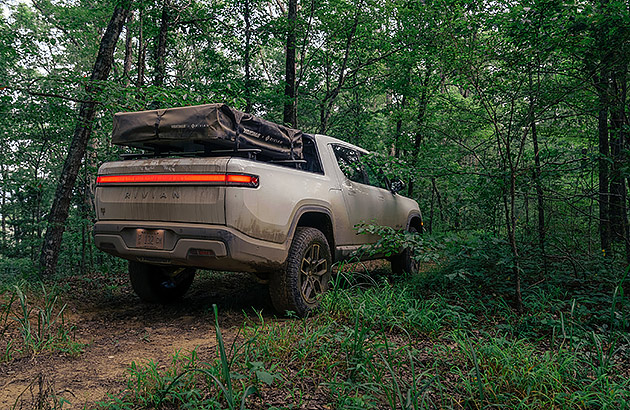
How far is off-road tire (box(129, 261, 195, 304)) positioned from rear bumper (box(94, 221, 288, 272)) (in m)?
0.69

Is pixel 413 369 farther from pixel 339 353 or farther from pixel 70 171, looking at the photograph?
pixel 70 171

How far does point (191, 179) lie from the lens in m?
Answer: 3.26

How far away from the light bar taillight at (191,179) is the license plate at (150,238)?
455mm

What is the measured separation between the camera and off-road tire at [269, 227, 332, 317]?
11.7 ft

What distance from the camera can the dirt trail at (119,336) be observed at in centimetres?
223

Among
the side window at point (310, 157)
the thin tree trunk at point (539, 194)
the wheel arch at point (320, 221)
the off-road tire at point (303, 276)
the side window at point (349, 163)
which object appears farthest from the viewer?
the side window at point (349, 163)

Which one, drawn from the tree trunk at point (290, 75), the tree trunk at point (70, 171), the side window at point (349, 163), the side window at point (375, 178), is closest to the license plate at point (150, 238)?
the side window at point (349, 163)

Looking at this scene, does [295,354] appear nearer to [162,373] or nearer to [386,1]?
[162,373]

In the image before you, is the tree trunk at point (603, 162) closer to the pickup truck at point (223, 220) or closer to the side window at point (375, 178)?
the side window at point (375, 178)

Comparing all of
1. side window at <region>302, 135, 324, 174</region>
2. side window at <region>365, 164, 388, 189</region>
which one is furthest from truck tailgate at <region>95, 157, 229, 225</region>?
side window at <region>365, 164, 388, 189</region>

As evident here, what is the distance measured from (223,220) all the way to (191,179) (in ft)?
1.57

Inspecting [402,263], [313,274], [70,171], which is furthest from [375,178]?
[70,171]

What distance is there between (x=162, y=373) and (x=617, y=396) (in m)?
2.54

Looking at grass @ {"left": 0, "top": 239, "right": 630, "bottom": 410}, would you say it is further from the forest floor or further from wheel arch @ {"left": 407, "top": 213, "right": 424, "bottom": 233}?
wheel arch @ {"left": 407, "top": 213, "right": 424, "bottom": 233}
